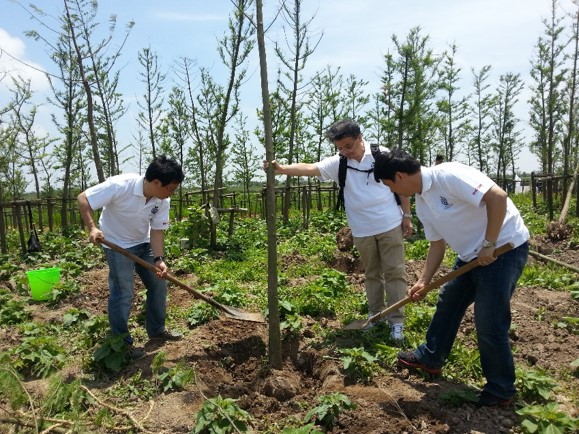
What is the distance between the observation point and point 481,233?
9.73ft

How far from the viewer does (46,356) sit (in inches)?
155

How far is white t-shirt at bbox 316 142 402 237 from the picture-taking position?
4.07 meters

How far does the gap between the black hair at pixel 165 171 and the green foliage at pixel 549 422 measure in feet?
8.92

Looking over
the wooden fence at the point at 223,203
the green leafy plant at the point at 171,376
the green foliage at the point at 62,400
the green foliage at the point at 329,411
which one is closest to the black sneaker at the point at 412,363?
the green foliage at the point at 329,411

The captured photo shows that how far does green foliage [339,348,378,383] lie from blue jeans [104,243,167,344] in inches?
68.5

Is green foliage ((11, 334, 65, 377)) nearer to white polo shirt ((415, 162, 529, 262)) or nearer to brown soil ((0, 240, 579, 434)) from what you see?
brown soil ((0, 240, 579, 434))

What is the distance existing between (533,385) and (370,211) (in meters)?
1.71

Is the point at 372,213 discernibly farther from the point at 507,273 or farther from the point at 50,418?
the point at 50,418

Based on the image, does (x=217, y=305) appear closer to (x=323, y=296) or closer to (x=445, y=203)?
(x=323, y=296)

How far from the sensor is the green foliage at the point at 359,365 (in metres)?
3.48

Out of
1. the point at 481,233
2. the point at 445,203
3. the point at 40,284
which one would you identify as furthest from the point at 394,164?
the point at 40,284

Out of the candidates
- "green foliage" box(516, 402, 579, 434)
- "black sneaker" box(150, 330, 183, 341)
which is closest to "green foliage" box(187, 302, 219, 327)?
"black sneaker" box(150, 330, 183, 341)

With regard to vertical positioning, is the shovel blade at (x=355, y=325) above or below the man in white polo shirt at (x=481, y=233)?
below

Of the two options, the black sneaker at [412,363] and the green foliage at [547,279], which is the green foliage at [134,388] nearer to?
the black sneaker at [412,363]
